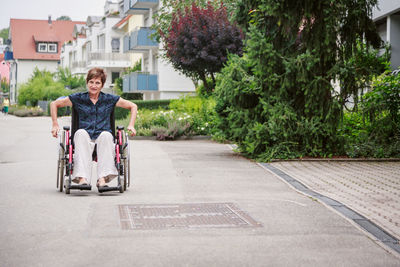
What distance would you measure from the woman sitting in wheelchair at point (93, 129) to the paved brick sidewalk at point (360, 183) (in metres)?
2.76

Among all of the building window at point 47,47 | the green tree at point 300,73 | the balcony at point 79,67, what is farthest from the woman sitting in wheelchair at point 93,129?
the building window at point 47,47

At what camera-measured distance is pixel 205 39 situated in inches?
1009

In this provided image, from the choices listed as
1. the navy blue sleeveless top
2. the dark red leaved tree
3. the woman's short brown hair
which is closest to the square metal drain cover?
the navy blue sleeveless top

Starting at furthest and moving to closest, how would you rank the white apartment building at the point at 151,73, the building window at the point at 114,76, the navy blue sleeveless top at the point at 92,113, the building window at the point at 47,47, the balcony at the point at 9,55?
the balcony at the point at 9,55 → the building window at the point at 47,47 → the building window at the point at 114,76 → the white apartment building at the point at 151,73 → the navy blue sleeveless top at the point at 92,113

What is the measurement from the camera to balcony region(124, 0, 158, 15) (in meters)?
41.8

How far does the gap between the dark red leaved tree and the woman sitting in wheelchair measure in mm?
16688

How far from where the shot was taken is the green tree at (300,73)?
13125mm

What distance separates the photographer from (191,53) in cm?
2592

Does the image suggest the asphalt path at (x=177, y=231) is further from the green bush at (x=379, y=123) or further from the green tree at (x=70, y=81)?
the green tree at (x=70, y=81)

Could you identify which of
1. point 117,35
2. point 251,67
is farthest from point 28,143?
point 117,35

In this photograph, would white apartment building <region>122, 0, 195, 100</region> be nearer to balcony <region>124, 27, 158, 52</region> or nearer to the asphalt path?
balcony <region>124, 27, 158, 52</region>

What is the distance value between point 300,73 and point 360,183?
3812 mm

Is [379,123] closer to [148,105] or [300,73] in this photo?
[300,73]

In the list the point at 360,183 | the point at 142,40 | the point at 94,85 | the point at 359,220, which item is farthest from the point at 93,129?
the point at 142,40
